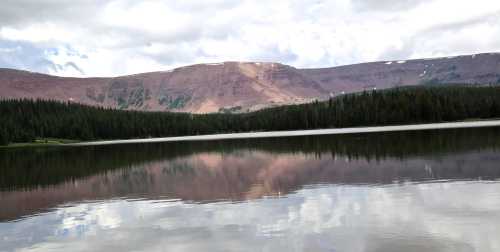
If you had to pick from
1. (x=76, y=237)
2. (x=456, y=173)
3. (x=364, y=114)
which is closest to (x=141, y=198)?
(x=76, y=237)

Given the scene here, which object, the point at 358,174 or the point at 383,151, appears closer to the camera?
the point at 358,174

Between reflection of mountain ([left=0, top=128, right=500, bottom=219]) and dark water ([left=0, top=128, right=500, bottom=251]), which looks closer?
dark water ([left=0, top=128, right=500, bottom=251])

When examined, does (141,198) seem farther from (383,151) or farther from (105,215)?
(383,151)

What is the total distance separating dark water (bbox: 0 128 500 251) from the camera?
25438 mm

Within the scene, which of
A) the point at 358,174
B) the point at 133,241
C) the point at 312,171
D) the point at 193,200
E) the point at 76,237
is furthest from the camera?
the point at 312,171

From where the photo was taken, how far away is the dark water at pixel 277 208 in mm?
25438

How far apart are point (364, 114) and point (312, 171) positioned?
147 meters

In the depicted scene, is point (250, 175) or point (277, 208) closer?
point (277, 208)

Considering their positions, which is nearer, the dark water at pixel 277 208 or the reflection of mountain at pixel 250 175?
the dark water at pixel 277 208

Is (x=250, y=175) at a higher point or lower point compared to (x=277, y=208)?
lower

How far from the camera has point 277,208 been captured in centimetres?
3416

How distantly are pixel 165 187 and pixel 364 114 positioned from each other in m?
155

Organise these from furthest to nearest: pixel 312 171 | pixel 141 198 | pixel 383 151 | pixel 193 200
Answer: pixel 383 151 → pixel 312 171 → pixel 141 198 → pixel 193 200

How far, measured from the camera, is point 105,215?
1447 inches
